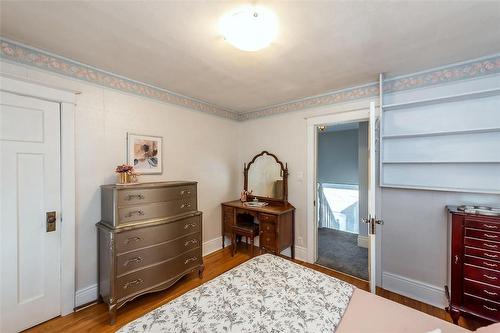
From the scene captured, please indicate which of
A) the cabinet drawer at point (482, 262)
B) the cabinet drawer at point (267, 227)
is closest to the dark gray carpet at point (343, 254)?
the cabinet drawer at point (267, 227)

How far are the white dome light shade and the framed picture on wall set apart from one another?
1685 mm

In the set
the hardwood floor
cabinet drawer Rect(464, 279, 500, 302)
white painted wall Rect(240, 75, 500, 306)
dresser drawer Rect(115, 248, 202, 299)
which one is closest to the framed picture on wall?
dresser drawer Rect(115, 248, 202, 299)

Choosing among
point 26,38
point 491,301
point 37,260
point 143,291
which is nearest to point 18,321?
point 37,260

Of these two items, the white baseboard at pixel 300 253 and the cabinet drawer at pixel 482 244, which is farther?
the white baseboard at pixel 300 253

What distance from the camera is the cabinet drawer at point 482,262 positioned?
5.72 feet

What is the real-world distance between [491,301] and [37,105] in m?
4.31

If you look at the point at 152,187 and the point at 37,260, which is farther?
the point at 152,187

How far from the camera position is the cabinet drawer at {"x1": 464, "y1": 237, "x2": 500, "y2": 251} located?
1.74m

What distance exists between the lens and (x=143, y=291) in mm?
2154

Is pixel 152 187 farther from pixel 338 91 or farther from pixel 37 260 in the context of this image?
pixel 338 91

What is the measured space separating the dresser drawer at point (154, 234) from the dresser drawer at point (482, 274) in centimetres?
275

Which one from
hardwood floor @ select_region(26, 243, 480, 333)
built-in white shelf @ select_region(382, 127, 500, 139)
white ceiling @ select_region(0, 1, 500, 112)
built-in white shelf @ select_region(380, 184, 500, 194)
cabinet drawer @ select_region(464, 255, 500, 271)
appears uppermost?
white ceiling @ select_region(0, 1, 500, 112)

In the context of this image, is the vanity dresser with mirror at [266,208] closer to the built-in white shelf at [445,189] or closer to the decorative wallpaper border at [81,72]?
the built-in white shelf at [445,189]

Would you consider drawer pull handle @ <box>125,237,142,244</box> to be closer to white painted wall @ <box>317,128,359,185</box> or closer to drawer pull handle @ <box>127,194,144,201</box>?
drawer pull handle @ <box>127,194,144,201</box>
